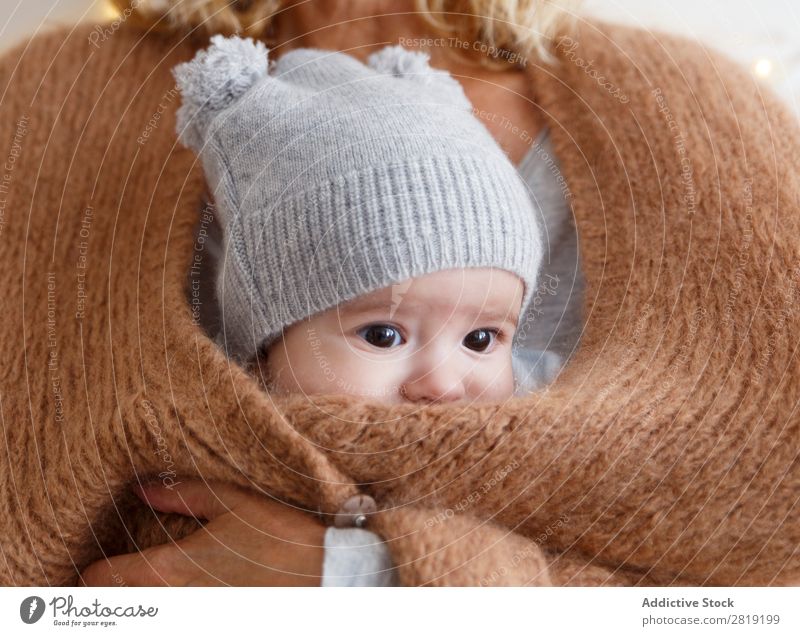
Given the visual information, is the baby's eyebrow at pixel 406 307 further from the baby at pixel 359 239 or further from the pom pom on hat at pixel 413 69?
the pom pom on hat at pixel 413 69

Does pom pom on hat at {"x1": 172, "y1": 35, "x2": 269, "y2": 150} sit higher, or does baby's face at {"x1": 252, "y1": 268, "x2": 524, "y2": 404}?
pom pom on hat at {"x1": 172, "y1": 35, "x2": 269, "y2": 150}

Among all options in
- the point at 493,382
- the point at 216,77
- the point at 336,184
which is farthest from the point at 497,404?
the point at 216,77

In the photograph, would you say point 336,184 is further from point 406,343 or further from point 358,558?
point 358,558

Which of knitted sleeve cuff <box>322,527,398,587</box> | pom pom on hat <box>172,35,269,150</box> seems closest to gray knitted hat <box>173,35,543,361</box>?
pom pom on hat <box>172,35,269,150</box>

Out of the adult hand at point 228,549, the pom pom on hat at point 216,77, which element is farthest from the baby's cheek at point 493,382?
the pom pom on hat at point 216,77

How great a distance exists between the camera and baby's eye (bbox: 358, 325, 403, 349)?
418 mm

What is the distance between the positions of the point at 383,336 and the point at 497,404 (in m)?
0.07

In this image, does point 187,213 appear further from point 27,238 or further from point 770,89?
point 770,89

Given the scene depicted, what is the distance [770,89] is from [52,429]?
49cm

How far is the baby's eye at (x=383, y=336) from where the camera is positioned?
418 mm

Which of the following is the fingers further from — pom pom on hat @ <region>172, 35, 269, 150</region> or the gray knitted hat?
pom pom on hat @ <region>172, 35, 269, 150</region>

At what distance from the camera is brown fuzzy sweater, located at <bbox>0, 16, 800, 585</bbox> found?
41 centimetres
